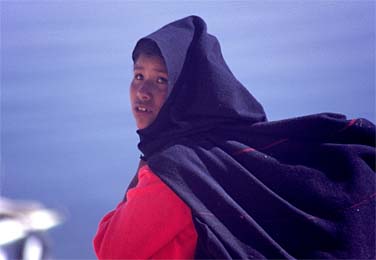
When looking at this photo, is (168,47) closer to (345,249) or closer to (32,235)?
(345,249)

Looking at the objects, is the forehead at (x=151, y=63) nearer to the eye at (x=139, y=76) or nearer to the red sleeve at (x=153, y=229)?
the eye at (x=139, y=76)

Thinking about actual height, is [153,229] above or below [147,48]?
below

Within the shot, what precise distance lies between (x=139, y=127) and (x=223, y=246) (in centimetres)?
33

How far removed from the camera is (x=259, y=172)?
0.88m

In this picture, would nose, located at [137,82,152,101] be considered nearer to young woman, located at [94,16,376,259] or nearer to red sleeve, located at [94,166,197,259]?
young woman, located at [94,16,376,259]

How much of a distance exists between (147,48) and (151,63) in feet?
0.11

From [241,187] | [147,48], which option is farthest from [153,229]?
[147,48]

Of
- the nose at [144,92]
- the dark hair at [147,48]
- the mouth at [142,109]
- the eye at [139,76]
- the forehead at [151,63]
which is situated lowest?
the mouth at [142,109]

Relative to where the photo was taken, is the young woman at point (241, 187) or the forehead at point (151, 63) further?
the forehead at point (151, 63)

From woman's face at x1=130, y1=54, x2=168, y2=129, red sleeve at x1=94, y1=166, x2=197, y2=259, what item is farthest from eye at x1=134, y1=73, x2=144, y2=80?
red sleeve at x1=94, y1=166, x2=197, y2=259

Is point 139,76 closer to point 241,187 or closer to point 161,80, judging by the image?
point 161,80

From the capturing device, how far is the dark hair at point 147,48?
40.0 inches

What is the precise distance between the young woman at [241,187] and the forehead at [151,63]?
3cm

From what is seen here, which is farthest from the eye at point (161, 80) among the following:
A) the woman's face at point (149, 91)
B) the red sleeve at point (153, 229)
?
the red sleeve at point (153, 229)
